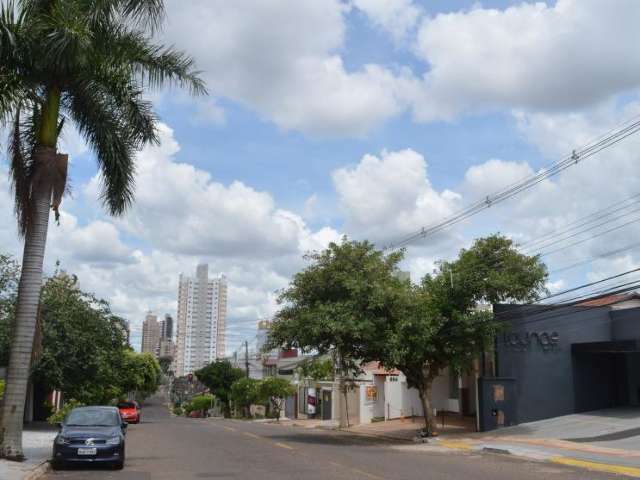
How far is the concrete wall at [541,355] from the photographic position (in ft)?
93.2

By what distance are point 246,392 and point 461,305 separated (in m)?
43.8

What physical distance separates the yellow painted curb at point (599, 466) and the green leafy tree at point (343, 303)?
26.0ft

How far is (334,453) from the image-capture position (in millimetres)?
20609

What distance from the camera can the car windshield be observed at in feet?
55.2

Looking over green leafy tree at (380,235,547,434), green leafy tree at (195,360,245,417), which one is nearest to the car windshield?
green leafy tree at (380,235,547,434)

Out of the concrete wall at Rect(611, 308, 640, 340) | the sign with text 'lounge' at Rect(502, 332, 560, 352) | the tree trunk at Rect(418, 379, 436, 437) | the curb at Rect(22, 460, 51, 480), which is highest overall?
the concrete wall at Rect(611, 308, 640, 340)

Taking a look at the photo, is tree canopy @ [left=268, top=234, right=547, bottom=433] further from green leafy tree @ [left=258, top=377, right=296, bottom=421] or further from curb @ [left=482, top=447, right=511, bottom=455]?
green leafy tree @ [left=258, top=377, right=296, bottom=421]

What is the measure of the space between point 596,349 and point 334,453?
13390 millimetres

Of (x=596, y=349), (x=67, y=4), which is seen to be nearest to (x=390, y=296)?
(x=596, y=349)

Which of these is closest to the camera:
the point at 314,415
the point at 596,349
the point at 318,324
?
the point at 318,324

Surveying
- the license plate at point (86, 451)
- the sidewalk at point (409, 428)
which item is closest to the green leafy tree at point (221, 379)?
the sidewalk at point (409, 428)

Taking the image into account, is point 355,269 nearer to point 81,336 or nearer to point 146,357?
point 81,336

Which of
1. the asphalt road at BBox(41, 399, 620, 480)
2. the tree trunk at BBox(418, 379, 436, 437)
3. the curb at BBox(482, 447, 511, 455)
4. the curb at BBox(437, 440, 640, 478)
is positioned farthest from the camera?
the tree trunk at BBox(418, 379, 436, 437)

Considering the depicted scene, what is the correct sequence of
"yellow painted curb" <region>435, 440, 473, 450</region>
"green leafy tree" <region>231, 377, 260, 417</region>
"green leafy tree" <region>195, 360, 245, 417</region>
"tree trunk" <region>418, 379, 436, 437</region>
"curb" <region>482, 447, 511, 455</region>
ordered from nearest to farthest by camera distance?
"curb" <region>482, 447, 511, 455</region>
"yellow painted curb" <region>435, 440, 473, 450</region>
"tree trunk" <region>418, 379, 436, 437</region>
"green leafy tree" <region>231, 377, 260, 417</region>
"green leafy tree" <region>195, 360, 245, 417</region>
